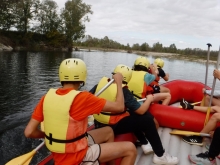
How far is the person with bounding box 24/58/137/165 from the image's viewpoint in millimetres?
1938

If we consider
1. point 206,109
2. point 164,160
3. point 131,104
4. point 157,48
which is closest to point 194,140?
point 206,109

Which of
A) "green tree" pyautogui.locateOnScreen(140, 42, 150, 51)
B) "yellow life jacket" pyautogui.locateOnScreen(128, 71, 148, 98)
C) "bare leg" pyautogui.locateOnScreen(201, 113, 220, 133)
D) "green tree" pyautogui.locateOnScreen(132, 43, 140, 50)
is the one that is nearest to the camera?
"bare leg" pyautogui.locateOnScreen(201, 113, 220, 133)

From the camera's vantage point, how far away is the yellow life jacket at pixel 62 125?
1.92m

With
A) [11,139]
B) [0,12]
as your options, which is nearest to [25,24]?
[0,12]

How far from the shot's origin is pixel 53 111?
6.38 ft

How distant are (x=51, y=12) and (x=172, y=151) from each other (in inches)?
1807

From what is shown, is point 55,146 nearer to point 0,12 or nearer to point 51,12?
point 0,12

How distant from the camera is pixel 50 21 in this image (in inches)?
1791

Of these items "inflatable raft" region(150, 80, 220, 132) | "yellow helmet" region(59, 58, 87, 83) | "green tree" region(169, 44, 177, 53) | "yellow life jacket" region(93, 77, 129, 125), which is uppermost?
"green tree" region(169, 44, 177, 53)

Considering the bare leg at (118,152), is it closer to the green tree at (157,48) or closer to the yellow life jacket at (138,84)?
the yellow life jacket at (138,84)

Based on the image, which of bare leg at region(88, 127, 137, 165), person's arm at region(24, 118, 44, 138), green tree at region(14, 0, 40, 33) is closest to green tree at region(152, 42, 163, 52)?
green tree at region(14, 0, 40, 33)

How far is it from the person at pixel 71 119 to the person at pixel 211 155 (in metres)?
1.42

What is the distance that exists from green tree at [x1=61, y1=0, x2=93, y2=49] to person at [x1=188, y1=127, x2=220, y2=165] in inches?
1768

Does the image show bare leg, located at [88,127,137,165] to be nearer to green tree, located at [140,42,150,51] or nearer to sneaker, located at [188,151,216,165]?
sneaker, located at [188,151,216,165]
